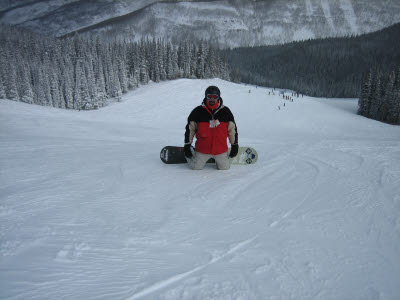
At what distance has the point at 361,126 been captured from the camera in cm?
2684

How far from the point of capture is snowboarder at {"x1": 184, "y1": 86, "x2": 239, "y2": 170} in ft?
16.6

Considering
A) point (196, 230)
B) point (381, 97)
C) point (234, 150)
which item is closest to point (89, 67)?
point (234, 150)

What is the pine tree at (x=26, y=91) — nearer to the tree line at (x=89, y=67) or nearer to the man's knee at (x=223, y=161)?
the tree line at (x=89, y=67)

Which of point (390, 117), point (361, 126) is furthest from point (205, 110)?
point (390, 117)

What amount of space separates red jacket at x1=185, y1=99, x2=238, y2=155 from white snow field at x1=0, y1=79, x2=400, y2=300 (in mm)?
655

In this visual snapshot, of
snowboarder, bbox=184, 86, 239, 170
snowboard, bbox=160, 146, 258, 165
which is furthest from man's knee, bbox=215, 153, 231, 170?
snowboard, bbox=160, 146, 258, 165

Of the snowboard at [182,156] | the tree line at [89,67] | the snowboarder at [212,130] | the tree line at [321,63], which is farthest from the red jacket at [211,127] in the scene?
the tree line at [321,63]

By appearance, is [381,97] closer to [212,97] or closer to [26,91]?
[212,97]

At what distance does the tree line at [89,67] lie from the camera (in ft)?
153

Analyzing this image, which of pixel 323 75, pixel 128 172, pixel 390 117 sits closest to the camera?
pixel 128 172

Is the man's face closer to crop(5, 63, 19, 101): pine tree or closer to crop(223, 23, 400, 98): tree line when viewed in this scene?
crop(5, 63, 19, 101): pine tree

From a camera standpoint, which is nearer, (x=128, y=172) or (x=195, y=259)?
(x=195, y=259)

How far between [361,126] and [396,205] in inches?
1156

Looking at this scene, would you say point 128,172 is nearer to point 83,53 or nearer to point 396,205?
point 396,205
